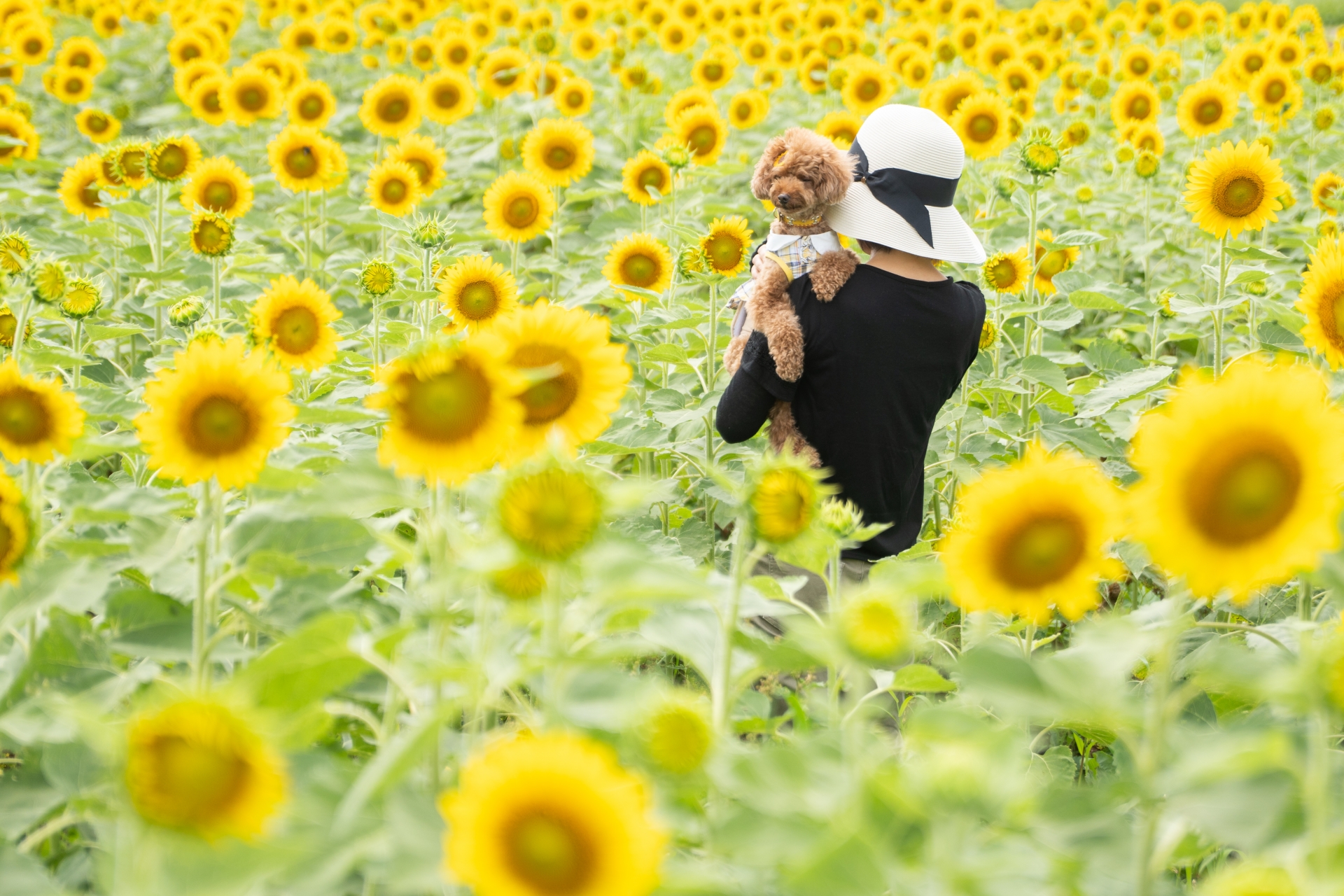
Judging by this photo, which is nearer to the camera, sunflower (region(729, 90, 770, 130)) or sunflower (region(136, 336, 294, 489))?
sunflower (region(136, 336, 294, 489))

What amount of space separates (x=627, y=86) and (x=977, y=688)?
567cm

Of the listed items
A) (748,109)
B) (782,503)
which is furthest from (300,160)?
(782,503)

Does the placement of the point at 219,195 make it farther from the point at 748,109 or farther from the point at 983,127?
the point at 748,109

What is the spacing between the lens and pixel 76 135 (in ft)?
22.8

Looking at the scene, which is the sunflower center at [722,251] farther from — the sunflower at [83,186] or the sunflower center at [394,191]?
the sunflower at [83,186]

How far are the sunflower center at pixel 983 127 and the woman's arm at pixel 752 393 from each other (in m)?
1.93

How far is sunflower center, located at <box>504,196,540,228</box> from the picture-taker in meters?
3.45

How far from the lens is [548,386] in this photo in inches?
53.5

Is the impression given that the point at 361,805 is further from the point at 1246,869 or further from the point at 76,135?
the point at 76,135

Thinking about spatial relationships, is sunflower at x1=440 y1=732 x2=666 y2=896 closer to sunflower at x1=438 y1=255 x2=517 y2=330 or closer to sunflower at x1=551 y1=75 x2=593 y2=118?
sunflower at x1=438 y1=255 x2=517 y2=330

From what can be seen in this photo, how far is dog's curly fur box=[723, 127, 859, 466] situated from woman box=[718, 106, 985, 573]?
0.11 feet

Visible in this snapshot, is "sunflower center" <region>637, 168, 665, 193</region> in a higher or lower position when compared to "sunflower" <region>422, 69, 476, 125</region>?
higher

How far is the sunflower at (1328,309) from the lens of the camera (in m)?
1.72

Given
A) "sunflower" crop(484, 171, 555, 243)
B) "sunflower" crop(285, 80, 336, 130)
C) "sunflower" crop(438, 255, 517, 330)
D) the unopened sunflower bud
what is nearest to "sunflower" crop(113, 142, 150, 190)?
the unopened sunflower bud
